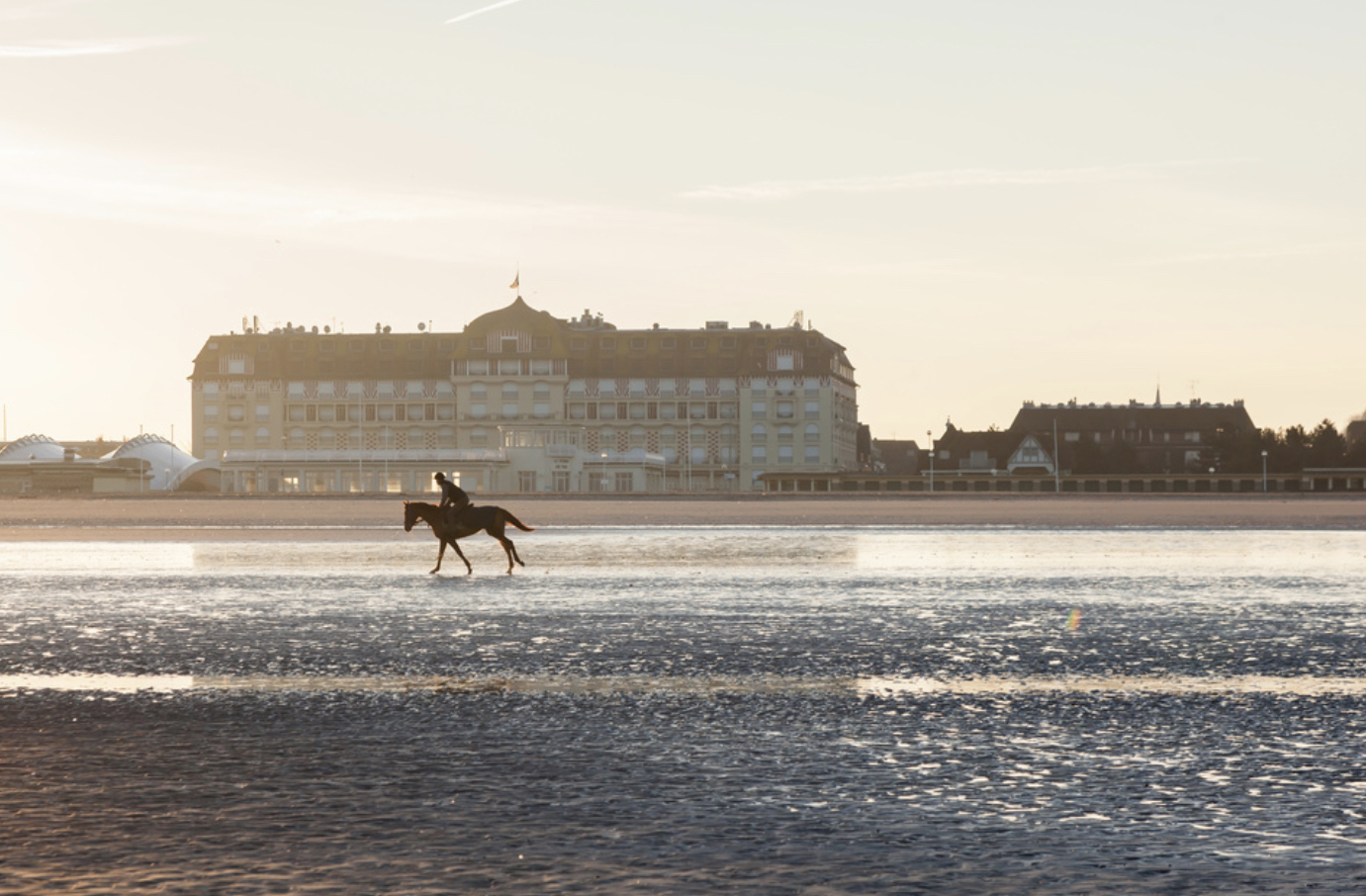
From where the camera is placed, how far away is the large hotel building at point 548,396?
446ft

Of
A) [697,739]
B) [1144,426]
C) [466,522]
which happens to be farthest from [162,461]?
[697,739]

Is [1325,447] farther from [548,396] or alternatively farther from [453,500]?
[453,500]

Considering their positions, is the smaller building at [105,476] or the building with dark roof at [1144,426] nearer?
the smaller building at [105,476]

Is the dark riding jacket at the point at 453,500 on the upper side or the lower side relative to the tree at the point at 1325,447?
lower

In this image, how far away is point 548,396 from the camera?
137 m

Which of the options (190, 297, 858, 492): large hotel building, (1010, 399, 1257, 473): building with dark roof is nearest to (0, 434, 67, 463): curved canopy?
(190, 297, 858, 492): large hotel building

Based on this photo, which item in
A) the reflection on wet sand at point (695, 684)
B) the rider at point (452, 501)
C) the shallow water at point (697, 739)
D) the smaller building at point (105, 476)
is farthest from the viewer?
the smaller building at point (105, 476)

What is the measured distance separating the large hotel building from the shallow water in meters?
116

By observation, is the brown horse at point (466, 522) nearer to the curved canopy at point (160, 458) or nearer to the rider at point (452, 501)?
the rider at point (452, 501)

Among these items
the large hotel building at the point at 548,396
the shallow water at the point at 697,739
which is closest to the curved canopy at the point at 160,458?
the large hotel building at the point at 548,396

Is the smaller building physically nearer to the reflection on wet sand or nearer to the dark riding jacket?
the dark riding jacket

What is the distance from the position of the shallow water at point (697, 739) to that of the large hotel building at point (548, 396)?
382 ft

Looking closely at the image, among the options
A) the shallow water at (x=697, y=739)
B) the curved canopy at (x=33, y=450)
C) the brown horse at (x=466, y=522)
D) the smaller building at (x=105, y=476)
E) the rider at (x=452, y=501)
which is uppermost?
the curved canopy at (x=33, y=450)

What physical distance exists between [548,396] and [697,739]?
130m
